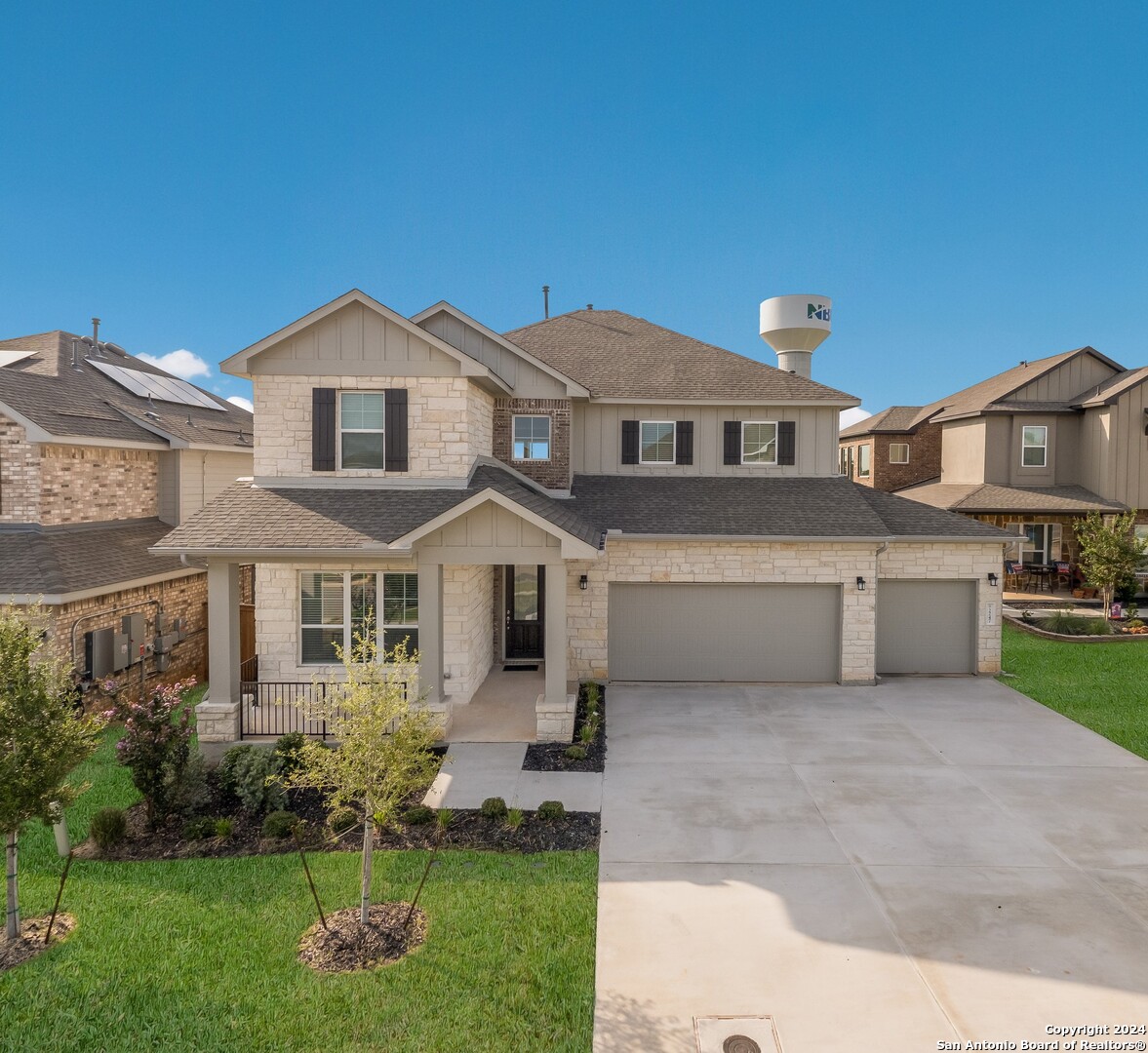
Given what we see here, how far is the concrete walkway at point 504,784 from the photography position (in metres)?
8.84

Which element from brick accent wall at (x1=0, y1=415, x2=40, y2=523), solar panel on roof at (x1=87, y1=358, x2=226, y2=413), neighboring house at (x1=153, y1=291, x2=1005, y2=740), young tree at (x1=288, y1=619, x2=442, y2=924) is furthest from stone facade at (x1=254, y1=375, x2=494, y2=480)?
solar panel on roof at (x1=87, y1=358, x2=226, y2=413)

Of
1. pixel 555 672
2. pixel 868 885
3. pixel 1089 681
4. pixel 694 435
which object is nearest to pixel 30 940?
pixel 555 672

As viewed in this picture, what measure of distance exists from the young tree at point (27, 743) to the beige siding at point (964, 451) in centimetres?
2660

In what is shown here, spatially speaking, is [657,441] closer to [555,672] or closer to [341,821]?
[555,672]

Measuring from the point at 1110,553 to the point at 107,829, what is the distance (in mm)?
23244

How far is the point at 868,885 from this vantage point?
6.91 meters

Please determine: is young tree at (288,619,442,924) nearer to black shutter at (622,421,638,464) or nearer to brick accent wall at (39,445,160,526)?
brick accent wall at (39,445,160,526)

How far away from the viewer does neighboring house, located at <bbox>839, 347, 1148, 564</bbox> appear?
2283 centimetres

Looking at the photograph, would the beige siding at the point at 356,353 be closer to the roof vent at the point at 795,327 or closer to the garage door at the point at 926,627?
the garage door at the point at 926,627

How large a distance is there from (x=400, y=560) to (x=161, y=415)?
10217 mm

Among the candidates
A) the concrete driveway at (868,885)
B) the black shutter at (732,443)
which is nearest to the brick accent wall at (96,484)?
the concrete driveway at (868,885)

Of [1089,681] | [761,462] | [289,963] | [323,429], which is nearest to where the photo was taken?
[289,963]

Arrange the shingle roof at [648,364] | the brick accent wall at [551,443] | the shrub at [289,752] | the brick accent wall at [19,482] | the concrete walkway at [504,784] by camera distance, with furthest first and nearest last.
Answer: the shingle roof at [648,364] < the brick accent wall at [551,443] < the brick accent wall at [19,482] < the shrub at [289,752] < the concrete walkway at [504,784]

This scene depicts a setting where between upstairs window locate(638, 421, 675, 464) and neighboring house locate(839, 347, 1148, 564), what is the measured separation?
12.0 m
